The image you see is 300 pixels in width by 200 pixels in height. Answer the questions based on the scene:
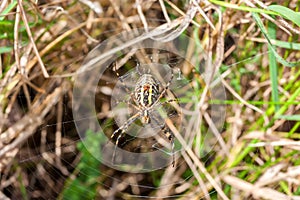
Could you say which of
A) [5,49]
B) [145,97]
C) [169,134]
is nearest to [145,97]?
[145,97]

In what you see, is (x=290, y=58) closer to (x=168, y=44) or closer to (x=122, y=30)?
(x=168, y=44)

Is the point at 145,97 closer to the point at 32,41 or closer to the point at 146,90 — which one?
the point at 146,90

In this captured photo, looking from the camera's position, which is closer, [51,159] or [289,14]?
[289,14]

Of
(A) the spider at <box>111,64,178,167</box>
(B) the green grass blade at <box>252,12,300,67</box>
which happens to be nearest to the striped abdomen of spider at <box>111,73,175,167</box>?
(A) the spider at <box>111,64,178,167</box>

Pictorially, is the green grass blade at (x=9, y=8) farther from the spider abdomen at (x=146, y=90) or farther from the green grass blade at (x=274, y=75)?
the green grass blade at (x=274, y=75)

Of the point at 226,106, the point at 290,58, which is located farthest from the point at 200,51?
the point at 290,58

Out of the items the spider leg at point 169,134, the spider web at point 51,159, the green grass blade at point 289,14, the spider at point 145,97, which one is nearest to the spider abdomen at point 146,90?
the spider at point 145,97

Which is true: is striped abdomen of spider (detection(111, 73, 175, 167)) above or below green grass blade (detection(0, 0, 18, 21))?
below

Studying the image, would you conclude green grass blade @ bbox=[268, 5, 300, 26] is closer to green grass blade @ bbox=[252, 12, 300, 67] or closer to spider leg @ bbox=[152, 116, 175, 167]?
green grass blade @ bbox=[252, 12, 300, 67]
